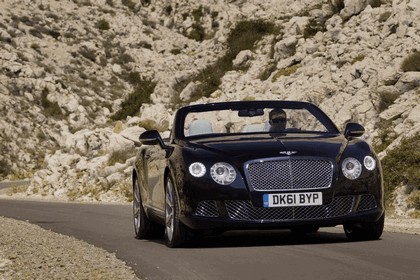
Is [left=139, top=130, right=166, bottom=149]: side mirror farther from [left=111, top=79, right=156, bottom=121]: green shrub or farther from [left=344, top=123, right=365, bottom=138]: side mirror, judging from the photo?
[left=111, top=79, right=156, bottom=121]: green shrub

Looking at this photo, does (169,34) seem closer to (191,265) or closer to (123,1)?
(123,1)

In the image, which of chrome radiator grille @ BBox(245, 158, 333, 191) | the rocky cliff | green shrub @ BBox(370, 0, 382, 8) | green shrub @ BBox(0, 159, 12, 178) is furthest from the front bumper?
green shrub @ BBox(0, 159, 12, 178)

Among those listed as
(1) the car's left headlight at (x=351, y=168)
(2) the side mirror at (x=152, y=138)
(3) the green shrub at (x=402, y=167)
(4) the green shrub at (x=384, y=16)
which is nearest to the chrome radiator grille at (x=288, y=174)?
(1) the car's left headlight at (x=351, y=168)

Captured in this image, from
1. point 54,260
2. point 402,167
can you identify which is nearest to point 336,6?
point 402,167

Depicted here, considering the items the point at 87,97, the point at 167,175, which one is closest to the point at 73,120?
the point at 87,97

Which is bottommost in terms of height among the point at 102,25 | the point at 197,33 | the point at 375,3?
the point at 375,3

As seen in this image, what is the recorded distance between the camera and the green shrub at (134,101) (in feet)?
172

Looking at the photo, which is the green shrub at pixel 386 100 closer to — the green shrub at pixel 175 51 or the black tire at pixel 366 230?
the black tire at pixel 366 230

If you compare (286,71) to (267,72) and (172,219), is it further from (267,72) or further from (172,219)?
(172,219)

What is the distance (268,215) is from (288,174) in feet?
1.50

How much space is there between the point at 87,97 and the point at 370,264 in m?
49.5

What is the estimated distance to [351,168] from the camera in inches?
419

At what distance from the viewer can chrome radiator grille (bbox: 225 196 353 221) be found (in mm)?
10508

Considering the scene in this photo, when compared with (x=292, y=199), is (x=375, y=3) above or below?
above
